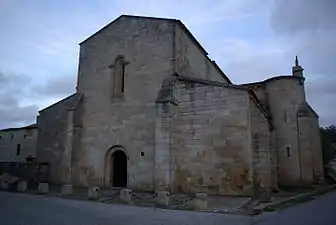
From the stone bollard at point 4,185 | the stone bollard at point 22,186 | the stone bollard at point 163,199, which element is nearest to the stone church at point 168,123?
the stone bollard at point 163,199

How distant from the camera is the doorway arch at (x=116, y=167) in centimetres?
1905

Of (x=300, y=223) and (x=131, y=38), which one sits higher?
(x=131, y=38)

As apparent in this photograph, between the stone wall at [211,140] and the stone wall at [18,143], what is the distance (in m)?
20.5

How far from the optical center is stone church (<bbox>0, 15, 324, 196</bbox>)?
15508mm

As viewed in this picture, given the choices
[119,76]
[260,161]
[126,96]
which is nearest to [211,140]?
[260,161]

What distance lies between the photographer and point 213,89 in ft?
53.6

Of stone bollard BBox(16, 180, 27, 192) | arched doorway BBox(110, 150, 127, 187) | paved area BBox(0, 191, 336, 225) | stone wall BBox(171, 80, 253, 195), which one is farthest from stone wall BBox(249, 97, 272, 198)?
stone bollard BBox(16, 180, 27, 192)

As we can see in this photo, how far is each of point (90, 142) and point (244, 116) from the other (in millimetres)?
10122

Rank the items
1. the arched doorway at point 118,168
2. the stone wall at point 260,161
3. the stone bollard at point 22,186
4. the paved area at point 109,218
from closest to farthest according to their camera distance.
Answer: the paved area at point 109,218 < the stone wall at point 260,161 < the stone bollard at point 22,186 < the arched doorway at point 118,168

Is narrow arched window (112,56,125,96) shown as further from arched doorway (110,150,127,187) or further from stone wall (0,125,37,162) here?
stone wall (0,125,37,162)

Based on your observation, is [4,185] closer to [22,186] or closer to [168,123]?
[22,186]

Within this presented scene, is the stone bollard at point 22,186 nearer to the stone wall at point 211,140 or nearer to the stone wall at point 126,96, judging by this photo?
the stone wall at point 126,96

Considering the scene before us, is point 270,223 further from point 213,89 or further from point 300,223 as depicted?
point 213,89

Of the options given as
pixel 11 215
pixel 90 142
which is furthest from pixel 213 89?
pixel 11 215
